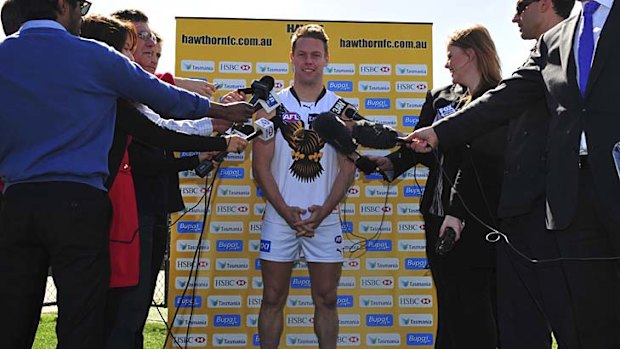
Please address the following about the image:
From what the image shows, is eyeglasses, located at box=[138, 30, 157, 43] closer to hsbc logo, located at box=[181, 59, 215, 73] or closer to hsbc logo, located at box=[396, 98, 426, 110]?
hsbc logo, located at box=[181, 59, 215, 73]

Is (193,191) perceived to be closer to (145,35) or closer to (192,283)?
(192,283)

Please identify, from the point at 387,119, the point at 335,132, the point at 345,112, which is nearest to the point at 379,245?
the point at 387,119

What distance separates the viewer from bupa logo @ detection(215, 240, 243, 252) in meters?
5.41

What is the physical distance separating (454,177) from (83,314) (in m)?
2.23

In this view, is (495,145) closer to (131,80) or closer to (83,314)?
(131,80)

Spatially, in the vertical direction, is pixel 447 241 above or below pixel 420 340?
above

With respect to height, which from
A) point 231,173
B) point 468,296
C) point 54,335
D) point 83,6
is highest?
point 83,6

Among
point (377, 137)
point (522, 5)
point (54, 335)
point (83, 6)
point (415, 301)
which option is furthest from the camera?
point (54, 335)

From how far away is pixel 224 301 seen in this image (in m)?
5.40

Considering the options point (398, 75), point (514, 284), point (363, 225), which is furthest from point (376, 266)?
point (514, 284)

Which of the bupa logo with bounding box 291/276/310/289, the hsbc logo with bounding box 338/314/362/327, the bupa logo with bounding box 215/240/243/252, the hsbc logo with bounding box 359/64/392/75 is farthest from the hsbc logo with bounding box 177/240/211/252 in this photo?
the hsbc logo with bounding box 359/64/392/75

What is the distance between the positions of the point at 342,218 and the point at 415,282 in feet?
2.58

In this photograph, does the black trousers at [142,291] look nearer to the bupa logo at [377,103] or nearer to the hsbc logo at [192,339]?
the hsbc logo at [192,339]

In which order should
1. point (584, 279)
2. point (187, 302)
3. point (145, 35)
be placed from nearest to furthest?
point (584, 279) → point (145, 35) → point (187, 302)
